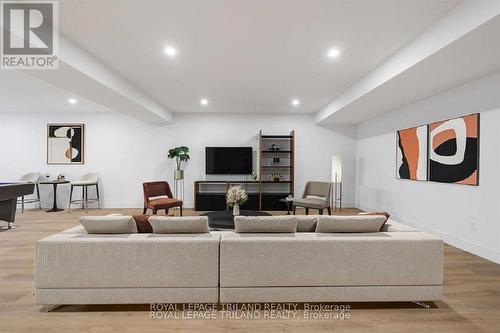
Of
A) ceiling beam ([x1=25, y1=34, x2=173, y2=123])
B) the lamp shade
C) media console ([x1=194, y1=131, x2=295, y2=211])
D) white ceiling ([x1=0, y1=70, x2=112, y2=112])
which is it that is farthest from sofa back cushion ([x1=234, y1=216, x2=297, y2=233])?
the lamp shade

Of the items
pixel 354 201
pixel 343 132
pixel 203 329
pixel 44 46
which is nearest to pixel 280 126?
pixel 343 132

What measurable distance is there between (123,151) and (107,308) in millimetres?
5969

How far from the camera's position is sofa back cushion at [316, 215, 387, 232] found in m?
2.55

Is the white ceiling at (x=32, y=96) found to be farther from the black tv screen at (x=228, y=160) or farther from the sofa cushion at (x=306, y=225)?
the sofa cushion at (x=306, y=225)

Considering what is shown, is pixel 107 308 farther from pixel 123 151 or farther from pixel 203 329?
pixel 123 151

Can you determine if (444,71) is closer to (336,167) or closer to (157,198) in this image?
(336,167)

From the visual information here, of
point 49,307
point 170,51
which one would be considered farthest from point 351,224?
point 170,51

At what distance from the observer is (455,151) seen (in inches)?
160

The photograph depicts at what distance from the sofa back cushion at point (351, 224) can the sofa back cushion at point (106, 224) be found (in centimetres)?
185

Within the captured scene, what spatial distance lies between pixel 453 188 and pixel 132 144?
7.44 m

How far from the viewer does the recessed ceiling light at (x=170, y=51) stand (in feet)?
10.9
